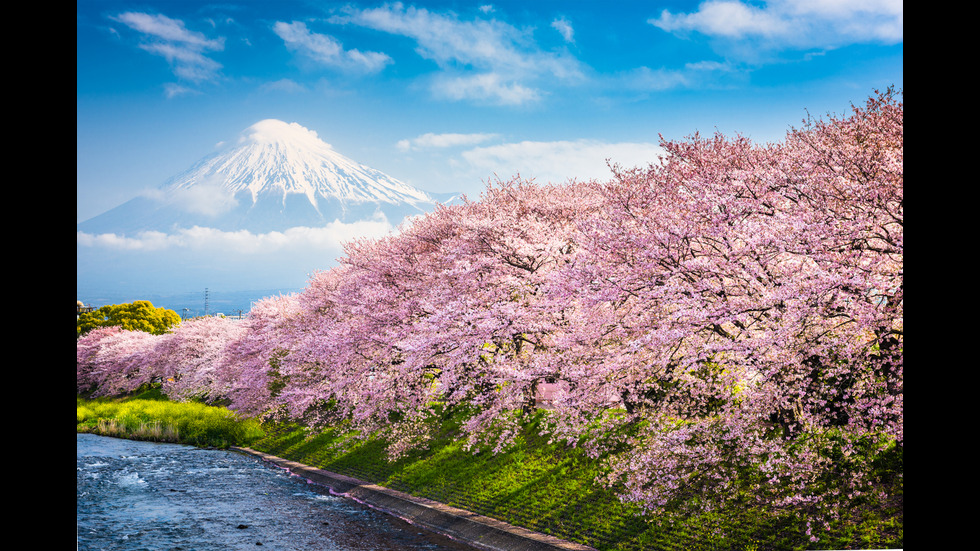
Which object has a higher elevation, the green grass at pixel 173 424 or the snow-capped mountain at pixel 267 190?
the snow-capped mountain at pixel 267 190

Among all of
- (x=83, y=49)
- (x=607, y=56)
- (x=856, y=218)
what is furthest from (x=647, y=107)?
(x=83, y=49)

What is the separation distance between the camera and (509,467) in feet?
48.4

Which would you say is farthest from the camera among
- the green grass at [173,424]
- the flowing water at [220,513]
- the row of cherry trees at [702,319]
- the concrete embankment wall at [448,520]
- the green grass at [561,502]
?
the green grass at [173,424]

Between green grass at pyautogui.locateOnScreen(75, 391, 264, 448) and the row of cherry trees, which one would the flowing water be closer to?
the row of cherry trees

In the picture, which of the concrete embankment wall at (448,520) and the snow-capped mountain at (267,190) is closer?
the concrete embankment wall at (448,520)

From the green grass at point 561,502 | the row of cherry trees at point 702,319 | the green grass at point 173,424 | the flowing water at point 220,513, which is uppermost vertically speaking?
the row of cherry trees at point 702,319

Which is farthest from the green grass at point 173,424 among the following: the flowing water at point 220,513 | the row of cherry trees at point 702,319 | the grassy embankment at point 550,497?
the row of cherry trees at point 702,319

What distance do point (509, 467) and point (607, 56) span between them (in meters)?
8.91

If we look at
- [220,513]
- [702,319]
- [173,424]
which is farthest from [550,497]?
[173,424]

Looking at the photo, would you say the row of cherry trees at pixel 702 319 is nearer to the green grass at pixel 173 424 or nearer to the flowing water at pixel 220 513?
the flowing water at pixel 220 513

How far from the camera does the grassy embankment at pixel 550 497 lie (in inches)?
344

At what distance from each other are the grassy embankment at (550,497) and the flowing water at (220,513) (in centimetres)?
133

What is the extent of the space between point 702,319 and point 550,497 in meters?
5.70
